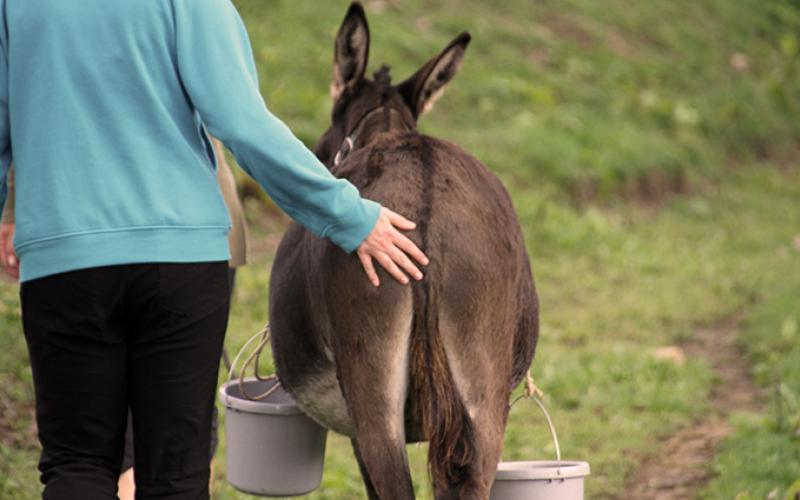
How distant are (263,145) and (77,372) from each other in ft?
2.16

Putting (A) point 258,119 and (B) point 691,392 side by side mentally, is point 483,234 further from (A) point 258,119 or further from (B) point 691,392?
(B) point 691,392

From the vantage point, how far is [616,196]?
13164 mm

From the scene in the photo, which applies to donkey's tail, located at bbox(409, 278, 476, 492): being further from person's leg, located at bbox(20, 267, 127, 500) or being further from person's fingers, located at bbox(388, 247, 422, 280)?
person's leg, located at bbox(20, 267, 127, 500)

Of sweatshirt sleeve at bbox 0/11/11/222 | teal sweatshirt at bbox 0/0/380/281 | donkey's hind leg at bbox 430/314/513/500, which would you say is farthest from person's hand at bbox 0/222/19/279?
donkey's hind leg at bbox 430/314/513/500

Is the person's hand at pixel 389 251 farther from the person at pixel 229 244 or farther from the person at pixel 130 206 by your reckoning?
the person at pixel 229 244

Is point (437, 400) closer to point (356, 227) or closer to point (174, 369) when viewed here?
point (356, 227)

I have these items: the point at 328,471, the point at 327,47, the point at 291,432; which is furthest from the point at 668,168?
the point at 291,432

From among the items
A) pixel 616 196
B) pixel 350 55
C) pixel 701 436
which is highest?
pixel 350 55

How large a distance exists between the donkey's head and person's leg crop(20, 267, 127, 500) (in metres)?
1.44

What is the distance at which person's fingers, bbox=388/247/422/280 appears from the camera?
298 cm

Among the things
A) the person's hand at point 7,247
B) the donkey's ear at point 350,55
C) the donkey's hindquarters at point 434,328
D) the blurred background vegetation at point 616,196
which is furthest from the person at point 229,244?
the blurred background vegetation at point 616,196

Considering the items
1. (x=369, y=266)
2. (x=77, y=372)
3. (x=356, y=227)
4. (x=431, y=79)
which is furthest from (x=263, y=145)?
(x=431, y=79)

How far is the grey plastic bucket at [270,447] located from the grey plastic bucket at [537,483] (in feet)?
2.36

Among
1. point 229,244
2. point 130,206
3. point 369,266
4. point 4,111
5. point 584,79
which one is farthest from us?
point 584,79
